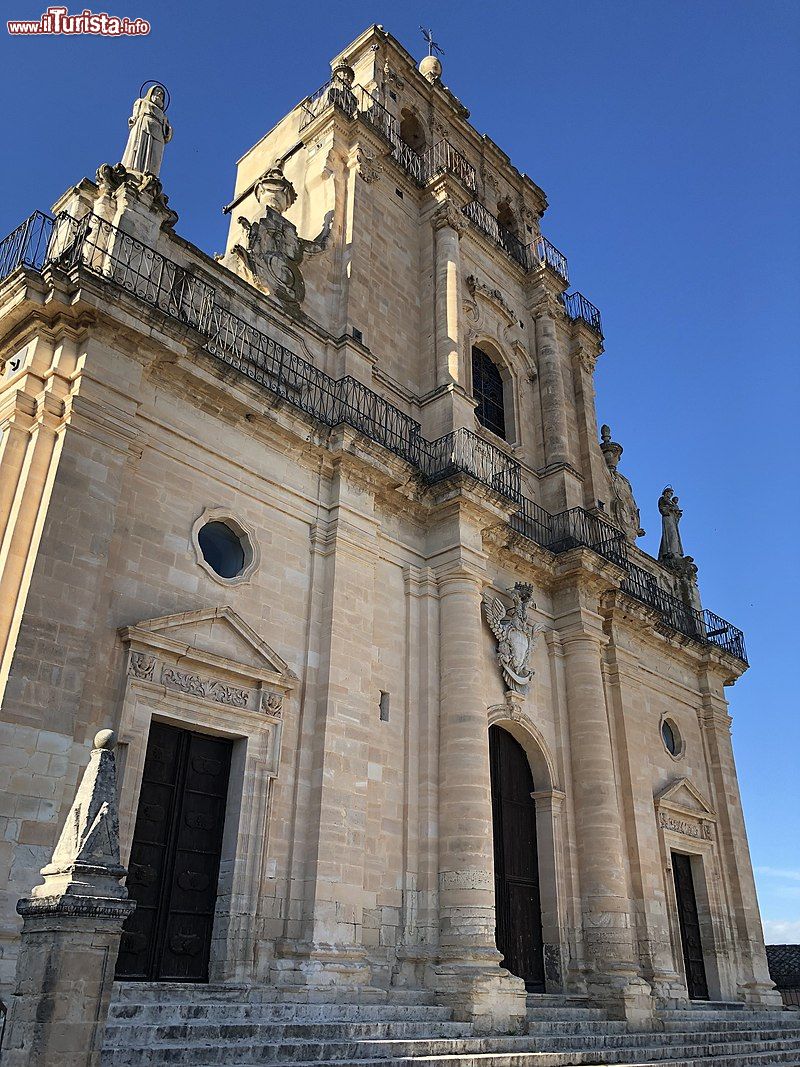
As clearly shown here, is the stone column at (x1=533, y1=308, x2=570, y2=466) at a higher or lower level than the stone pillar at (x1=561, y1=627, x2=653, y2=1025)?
higher

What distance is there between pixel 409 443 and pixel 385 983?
7.64 m

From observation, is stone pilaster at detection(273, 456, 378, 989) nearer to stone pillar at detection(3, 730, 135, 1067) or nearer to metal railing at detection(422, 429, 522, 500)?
metal railing at detection(422, 429, 522, 500)

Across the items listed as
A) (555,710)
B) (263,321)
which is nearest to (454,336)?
(263,321)

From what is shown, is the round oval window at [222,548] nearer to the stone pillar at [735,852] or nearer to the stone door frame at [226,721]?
the stone door frame at [226,721]

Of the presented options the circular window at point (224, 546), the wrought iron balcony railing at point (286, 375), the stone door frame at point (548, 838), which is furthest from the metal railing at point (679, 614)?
the circular window at point (224, 546)

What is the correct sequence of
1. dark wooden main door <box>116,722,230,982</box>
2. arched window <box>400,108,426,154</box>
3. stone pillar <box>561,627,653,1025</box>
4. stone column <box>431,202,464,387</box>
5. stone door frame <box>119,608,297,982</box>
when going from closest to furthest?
dark wooden main door <box>116,722,230,982</box>
stone door frame <box>119,608,297,982</box>
stone pillar <box>561,627,653,1025</box>
stone column <box>431,202,464,387</box>
arched window <box>400,108,426,154</box>

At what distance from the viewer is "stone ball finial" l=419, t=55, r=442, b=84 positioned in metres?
21.2

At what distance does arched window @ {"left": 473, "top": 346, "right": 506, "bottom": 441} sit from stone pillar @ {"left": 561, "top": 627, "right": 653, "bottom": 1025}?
4597 millimetres

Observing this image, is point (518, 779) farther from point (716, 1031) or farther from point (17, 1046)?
point (17, 1046)

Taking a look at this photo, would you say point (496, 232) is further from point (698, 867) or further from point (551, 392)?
point (698, 867)

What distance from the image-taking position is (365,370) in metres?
14.3

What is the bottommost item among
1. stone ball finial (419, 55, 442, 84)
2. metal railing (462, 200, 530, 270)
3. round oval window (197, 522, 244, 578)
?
round oval window (197, 522, 244, 578)

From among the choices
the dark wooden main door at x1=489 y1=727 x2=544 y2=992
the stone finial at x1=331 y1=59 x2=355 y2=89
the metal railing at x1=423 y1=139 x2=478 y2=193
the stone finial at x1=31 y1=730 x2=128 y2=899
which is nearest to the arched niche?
the metal railing at x1=423 y1=139 x2=478 y2=193

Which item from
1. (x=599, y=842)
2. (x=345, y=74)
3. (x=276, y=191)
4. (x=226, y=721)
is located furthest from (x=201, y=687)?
(x=345, y=74)
